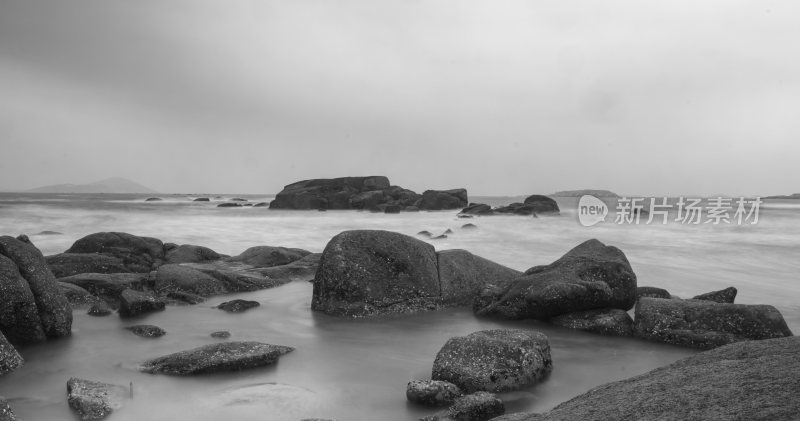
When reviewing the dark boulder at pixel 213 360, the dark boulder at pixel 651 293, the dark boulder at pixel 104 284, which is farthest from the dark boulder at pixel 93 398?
the dark boulder at pixel 651 293

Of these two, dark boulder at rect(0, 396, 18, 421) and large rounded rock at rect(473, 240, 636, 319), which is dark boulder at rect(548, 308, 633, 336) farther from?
dark boulder at rect(0, 396, 18, 421)

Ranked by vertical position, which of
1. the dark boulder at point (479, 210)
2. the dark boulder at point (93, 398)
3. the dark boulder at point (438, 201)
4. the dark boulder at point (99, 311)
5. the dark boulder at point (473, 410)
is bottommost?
the dark boulder at point (99, 311)

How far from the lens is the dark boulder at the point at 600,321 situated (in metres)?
6.91

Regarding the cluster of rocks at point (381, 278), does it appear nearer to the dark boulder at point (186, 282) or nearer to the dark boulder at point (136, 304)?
the dark boulder at point (186, 282)

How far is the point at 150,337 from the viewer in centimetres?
661

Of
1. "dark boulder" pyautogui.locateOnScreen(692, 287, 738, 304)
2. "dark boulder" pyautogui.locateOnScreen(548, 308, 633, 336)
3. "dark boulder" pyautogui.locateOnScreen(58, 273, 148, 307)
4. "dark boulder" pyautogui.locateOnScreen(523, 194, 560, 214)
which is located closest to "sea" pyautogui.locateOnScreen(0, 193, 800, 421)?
"dark boulder" pyautogui.locateOnScreen(548, 308, 633, 336)

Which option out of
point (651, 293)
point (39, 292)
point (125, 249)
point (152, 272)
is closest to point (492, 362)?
point (651, 293)

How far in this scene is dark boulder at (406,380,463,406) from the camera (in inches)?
174

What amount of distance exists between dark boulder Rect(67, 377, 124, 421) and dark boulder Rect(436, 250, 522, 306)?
5.21m

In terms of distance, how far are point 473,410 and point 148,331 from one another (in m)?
4.80

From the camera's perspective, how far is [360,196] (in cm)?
5497

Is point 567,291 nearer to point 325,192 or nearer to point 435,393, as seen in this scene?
point 435,393

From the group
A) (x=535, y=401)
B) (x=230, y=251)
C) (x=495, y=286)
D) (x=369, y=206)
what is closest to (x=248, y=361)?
(x=535, y=401)

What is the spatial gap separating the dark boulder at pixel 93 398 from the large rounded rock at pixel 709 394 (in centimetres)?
329
